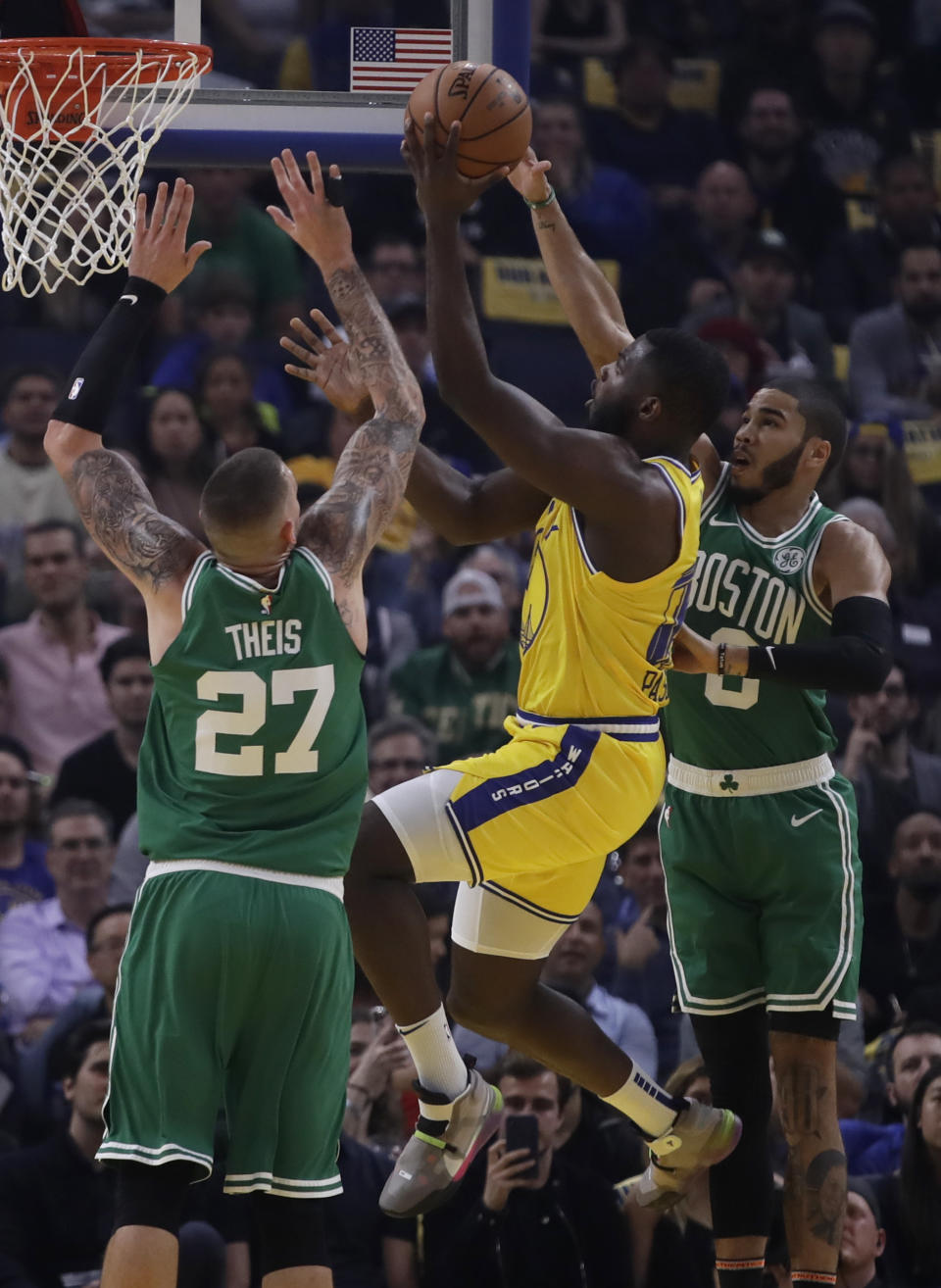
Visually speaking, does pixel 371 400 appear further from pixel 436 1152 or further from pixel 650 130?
pixel 650 130

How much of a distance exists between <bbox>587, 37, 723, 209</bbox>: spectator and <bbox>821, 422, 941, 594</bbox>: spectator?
2.41m

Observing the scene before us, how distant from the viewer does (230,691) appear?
15.8 ft

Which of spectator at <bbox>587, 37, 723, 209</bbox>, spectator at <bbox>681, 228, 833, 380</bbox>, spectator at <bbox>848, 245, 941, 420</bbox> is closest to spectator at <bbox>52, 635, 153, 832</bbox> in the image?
spectator at <bbox>681, 228, 833, 380</bbox>

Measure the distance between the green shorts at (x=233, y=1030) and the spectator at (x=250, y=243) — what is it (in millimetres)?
6022

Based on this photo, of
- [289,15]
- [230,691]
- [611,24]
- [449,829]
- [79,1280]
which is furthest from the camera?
[611,24]

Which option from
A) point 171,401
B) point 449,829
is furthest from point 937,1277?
point 171,401

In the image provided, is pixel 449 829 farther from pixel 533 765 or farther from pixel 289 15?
pixel 289 15

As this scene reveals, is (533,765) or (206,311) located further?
(206,311)

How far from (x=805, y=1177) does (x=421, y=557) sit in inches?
176

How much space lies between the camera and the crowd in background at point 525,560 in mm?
7215

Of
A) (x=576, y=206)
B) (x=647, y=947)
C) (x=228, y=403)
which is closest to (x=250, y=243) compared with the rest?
(x=228, y=403)

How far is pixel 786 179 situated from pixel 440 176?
7.61 metres

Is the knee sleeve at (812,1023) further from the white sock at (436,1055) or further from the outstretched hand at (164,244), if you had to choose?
the outstretched hand at (164,244)

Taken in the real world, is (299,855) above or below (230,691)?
below
